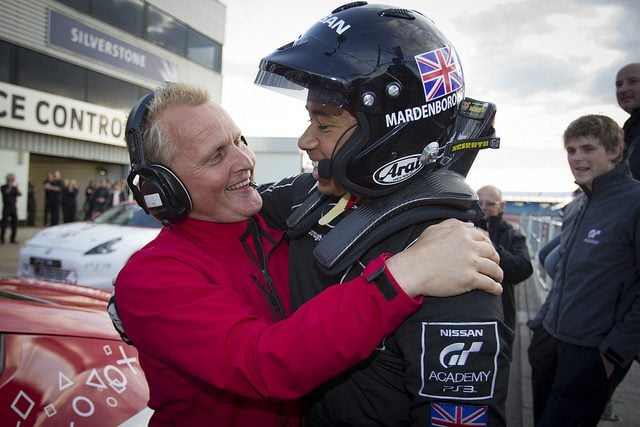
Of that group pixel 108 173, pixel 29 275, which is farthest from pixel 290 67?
pixel 108 173

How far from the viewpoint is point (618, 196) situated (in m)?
2.81

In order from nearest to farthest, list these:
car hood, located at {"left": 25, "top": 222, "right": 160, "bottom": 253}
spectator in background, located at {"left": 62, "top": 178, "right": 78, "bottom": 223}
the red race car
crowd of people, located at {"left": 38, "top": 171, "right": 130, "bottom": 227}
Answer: the red race car < car hood, located at {"left": 25, "top": 222, "right": 160, "bottom": 253} < crowd of people, located at {"left": 38, "top": 171, "right": 130, "bottom": 227} < spectator in background, located at {"left": 62, "top": 178, "right": 78, "bottom": 223}

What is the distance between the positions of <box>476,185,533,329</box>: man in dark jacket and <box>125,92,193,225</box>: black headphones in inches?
121

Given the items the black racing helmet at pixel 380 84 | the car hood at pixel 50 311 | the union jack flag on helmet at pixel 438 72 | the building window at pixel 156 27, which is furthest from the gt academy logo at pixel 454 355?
the building window at pixel 156 27

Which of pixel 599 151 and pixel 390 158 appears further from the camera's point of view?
pixel 599 151

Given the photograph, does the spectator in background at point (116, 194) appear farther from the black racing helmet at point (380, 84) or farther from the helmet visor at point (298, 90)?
the black racing helmet at point (380, 84)

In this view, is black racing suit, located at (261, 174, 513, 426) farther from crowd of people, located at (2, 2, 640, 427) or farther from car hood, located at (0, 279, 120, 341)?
car hood, located at (0, 279, 120, 341)

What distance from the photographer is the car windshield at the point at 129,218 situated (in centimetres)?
712

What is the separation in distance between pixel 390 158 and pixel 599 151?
2154mm

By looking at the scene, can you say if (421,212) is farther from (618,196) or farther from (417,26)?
(618,196)

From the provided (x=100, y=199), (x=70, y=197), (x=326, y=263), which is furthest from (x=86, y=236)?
(x=70, y=197)

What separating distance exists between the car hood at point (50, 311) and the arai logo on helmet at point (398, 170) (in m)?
1.62

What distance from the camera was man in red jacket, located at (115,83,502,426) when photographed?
Answer: 1.13 meters

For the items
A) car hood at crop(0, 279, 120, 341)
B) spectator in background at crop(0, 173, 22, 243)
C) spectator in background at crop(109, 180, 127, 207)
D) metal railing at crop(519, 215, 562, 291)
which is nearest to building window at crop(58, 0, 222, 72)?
spectator in background at crop(109, 180, 127, 207)
